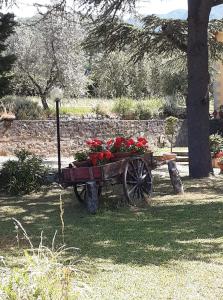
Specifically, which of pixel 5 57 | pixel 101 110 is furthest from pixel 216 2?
pixel 101 110

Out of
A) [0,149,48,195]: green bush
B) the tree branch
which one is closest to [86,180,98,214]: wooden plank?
[0,149,48,195]: green bush

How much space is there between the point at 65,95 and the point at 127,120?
5462mm

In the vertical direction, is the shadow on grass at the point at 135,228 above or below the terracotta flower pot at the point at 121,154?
below

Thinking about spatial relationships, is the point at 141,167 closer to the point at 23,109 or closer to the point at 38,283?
the point at 38,283

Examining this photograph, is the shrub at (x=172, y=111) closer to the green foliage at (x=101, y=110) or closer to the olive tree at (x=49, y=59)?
the green foliage at (x=101, y=110)

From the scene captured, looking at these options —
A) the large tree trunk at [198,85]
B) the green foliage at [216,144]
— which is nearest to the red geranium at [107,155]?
the large tree trunk at [198,85]

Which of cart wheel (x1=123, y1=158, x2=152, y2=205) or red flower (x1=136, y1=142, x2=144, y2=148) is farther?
red flower (x1=136, y1=142, x2=144, y2=148)

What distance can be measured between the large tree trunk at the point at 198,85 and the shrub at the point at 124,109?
12130 mm

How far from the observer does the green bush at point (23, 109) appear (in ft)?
71.5

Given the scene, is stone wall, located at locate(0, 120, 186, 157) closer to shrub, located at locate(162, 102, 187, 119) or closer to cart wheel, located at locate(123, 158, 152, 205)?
shrub, located at locate(162, 102, 187, 119)

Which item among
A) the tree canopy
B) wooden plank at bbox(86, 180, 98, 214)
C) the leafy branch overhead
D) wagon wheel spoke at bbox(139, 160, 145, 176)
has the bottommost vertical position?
wooden plank at bbox(86, 180, 98, 214)

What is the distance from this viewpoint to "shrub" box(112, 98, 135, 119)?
2503cm

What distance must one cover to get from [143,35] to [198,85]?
2.20 meters

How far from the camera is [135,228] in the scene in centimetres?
732
